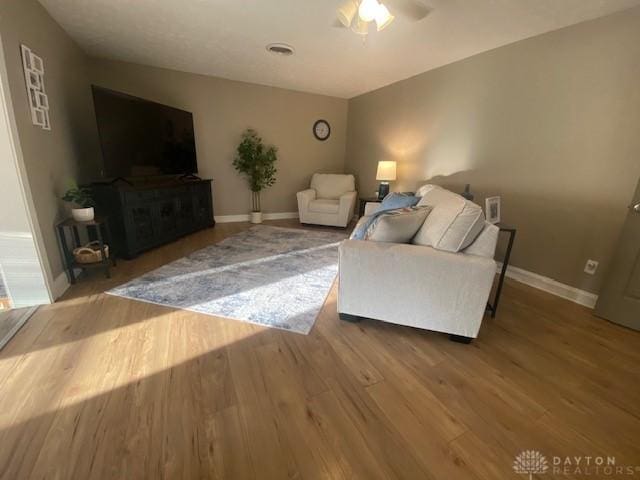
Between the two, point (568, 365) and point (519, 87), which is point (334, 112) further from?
point (568, 365)

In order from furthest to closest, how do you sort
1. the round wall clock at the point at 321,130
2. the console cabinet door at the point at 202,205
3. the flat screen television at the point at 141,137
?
the round wall clock at the point at 321,130, the console cabinet door at the point at 202,205, the flat screen television at the point at 141,137

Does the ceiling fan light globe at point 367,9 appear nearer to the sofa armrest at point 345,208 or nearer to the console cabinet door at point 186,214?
the sofa armrest at point 345,208

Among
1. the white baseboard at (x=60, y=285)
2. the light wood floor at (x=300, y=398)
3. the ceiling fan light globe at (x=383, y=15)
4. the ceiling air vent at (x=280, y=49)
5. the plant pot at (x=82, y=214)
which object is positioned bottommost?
the light wood floor at (x=300, y=398)

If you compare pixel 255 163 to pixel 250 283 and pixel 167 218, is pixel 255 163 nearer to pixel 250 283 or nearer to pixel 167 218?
pixel 167 218

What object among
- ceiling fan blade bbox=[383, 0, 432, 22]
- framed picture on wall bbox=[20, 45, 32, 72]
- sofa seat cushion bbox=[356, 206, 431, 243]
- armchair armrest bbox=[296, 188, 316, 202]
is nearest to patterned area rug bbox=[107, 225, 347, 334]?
sofa seat cushion bbox=[356, 206, 431, 243]

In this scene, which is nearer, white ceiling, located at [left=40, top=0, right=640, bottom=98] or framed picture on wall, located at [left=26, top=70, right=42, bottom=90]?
framed picture on wall, located at [left=26, top=70, right=42, bottom=90]

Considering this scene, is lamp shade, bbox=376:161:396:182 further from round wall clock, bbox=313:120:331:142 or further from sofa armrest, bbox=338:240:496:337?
sofa armrest, bbox=338:240:496:337

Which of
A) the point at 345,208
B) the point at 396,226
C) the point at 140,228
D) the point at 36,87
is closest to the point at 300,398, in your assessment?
the point at 396,226

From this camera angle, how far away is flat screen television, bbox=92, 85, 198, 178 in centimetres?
270

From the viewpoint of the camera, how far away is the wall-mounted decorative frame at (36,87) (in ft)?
6.36

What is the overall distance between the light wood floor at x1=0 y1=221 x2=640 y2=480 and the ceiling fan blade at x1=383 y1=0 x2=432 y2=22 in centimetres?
237

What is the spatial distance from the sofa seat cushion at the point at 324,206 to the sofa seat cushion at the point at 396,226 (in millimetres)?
2493

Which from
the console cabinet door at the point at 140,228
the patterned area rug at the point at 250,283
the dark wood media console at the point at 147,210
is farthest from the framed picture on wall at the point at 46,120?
the patterned area rug at the point at 250,283

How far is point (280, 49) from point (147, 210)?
2312mm
